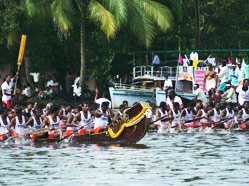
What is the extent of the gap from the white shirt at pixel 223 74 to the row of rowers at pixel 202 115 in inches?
211

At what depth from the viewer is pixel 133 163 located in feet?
89.7

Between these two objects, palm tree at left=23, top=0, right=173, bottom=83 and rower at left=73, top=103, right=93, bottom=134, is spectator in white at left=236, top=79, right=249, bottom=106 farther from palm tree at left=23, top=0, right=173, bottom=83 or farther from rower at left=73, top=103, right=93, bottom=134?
rower at left=73, top=103, right=93, bottom=134

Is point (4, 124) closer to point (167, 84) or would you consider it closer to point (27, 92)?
point (167, 84)

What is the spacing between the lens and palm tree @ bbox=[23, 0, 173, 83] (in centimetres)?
4319

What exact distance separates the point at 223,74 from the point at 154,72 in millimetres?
4195

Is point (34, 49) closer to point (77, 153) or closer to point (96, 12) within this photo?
point (96, 12)

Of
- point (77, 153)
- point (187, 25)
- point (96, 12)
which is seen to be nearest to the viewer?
point (77, 153)

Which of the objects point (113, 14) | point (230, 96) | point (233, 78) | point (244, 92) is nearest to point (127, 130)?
point (244, 92)

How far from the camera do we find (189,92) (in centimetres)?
4591

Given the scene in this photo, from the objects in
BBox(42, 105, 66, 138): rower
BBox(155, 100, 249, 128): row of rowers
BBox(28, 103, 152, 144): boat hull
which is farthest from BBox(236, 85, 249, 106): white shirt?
→ BBox(28, 103, 152, 144): boat hull

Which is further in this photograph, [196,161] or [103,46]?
[103,46]

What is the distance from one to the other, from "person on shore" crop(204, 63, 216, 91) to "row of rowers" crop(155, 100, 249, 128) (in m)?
5.42

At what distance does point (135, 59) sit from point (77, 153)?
69.1 feet

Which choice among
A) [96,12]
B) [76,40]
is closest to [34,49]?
[76,40]
